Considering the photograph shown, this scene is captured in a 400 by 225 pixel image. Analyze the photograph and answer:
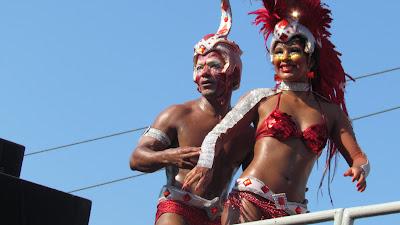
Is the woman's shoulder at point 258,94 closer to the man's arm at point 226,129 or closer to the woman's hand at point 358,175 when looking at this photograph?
the man's arm at point 226,129

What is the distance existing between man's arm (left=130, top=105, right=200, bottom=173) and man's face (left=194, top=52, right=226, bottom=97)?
186 mm

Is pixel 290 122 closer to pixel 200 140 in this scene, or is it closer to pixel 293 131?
pixel 293 131

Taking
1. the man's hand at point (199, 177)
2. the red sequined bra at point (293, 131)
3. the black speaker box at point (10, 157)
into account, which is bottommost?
the black speaker box at point (10, 157)

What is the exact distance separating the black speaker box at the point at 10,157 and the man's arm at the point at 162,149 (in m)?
1.15

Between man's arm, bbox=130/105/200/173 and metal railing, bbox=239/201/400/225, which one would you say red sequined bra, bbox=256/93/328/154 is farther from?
metal railing, bbox=239/201/400/225

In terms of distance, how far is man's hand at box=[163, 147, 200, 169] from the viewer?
5.55m

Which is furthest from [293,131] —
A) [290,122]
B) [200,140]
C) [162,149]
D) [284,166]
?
[162,149]

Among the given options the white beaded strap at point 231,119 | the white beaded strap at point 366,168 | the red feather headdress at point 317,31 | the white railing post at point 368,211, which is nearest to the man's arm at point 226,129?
the white beaded strap at point 231,119

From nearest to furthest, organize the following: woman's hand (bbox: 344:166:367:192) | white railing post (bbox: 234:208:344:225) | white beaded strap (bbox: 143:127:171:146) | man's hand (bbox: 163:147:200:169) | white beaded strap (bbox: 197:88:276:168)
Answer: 1. white railing post (bbox: 234:208:344:225)
2. woman's hand (bbox: 344:166:367:192)
3. white beaded strap (bbox: 197:88:276:168)
4. man's hand (bbox: 163:147:200:169)
5. white beaded strap (bbox: 143:127:171:146)

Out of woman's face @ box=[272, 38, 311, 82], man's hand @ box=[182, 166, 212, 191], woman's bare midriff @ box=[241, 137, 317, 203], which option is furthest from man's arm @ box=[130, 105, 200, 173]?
woman's face @ box=[272, 38, 311, 82]

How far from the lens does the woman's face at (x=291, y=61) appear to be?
5574mm

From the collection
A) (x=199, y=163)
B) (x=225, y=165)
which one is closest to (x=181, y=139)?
(x=225, y=165)

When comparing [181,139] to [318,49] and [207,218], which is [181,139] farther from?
[318,49]

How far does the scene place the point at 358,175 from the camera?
5141 mm
